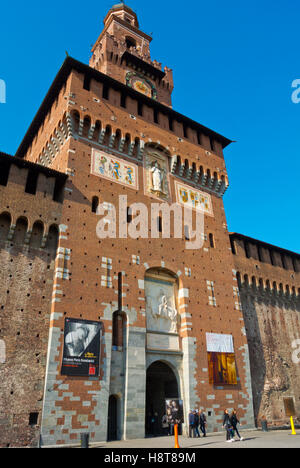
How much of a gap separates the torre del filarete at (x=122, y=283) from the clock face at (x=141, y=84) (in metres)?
0.18

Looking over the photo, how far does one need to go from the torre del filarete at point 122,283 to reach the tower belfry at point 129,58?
215 millimetres

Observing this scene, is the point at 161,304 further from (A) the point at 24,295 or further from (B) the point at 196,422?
(A) the point at 24,295

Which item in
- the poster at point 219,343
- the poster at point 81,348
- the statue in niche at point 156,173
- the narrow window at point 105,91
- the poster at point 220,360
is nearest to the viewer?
the poster at point 81,348

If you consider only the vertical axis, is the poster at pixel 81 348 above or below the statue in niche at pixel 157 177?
below

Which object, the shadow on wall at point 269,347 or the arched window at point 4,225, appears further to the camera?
the shadow on wall at point 269,347

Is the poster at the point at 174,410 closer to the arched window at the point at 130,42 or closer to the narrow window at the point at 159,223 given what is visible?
the narrow window at the point at 159,223

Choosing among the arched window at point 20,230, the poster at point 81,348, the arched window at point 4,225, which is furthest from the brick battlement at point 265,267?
the arched window at point 4,225

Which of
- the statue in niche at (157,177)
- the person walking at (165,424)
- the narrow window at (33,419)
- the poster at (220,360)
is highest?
the statue in niche at (157,177)

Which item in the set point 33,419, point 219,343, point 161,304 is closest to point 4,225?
point 33,419

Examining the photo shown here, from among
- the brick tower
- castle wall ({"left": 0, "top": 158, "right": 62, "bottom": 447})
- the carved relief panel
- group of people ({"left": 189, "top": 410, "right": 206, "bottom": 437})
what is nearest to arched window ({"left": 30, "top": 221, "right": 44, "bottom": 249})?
castle wall ({"left": 0, "top": 158, "right": 62, "bottom": 447})

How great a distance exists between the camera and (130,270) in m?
18.8

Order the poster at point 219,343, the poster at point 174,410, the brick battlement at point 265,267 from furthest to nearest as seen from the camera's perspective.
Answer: the brick battlement at point 265,267 < the poster at point 219,343 < the poster at point 174,410

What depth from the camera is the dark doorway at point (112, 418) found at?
52.1 feet

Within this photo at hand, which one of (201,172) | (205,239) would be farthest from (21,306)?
(201,172)
